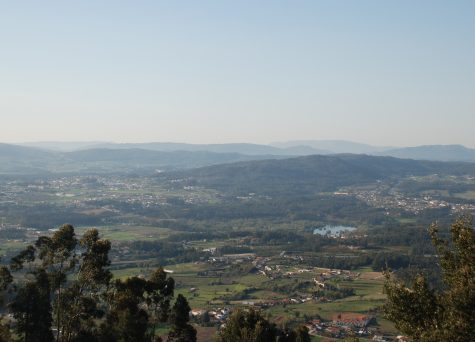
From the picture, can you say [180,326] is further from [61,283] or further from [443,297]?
[443,297]

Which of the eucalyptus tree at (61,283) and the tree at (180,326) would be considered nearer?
the eucalyptus tree at (61,283)

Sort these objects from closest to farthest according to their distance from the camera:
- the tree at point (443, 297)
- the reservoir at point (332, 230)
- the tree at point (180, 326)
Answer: the tree at point (443, 297), the tree at point (180, 326), the reservoir at point (332, 230)

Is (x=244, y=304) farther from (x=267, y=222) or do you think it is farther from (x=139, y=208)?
(x=139, y=208)

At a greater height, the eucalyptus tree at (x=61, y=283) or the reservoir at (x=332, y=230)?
the eucalyptus tree at (x=61, y=283)

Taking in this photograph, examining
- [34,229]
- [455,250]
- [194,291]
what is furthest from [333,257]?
[455,250]

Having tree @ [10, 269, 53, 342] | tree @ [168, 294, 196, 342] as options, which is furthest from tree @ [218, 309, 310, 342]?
tree @ [10, 269, 53, 342]

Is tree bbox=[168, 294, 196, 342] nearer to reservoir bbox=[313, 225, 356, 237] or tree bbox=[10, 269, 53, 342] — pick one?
tree bbox=[10, 269, 53, 342]

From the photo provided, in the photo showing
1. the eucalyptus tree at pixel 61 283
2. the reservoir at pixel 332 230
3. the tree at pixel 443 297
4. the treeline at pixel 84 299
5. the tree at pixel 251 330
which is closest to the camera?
the tree at pixel 443 297

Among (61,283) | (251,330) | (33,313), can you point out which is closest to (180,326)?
(251,330)

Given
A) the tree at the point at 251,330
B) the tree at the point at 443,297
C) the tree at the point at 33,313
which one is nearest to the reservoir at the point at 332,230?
the tree at the point at 251,330

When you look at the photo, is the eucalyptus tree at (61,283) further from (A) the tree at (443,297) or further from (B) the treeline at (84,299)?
(A) the tree at (443,297)
